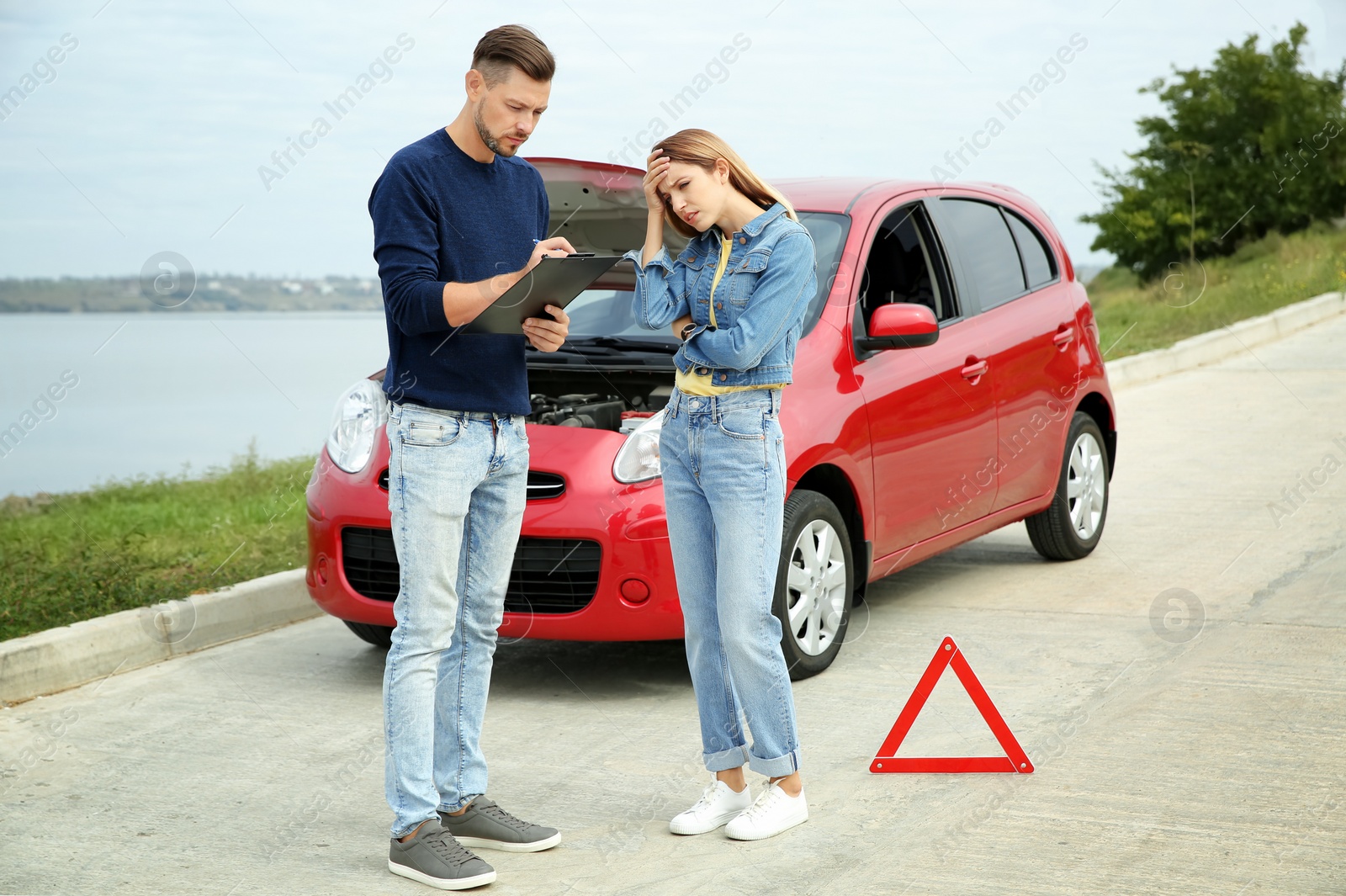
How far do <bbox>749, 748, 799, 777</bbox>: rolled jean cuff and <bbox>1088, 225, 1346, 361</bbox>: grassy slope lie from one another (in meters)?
12.5

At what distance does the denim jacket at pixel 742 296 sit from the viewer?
3736 millimetres

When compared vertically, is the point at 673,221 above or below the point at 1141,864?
above

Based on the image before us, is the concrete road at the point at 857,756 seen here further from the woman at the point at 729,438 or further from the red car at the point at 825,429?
the red car at the point at 825,429

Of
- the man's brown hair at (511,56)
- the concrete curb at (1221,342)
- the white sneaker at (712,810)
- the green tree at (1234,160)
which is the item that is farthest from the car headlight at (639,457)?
the green tree at (1234,160)

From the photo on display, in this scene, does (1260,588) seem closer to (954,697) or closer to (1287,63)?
(954,697)

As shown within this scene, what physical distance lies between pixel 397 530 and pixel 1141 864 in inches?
81.7

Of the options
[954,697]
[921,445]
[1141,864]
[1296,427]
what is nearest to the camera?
[1141,864]

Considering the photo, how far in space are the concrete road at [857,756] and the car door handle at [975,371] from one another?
1.06 m

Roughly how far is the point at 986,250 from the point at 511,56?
12.4 ft

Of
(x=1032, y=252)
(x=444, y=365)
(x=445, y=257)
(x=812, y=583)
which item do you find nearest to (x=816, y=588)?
(x=812, y=583)

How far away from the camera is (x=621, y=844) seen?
3.85 m

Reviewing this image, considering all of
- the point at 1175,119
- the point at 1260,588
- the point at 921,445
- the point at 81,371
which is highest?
the point at 1175,119

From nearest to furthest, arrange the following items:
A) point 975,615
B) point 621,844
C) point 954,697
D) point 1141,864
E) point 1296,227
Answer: point 1141,864 < point 621,844 < point 954,697 < point 975,615 < point 1296,227

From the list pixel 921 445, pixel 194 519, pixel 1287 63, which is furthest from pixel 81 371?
pixel 1287 63
